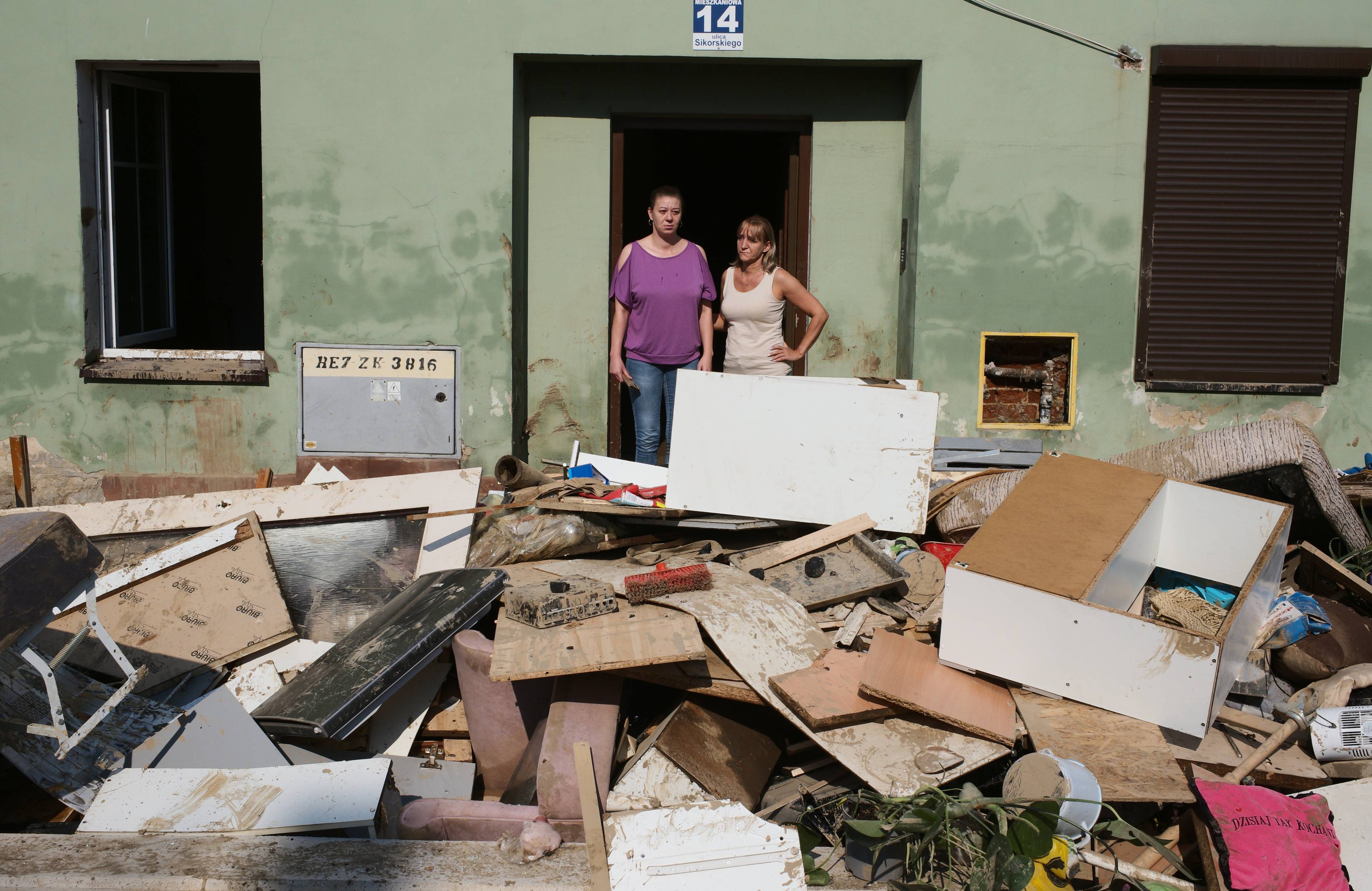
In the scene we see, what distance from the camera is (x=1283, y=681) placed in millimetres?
4277

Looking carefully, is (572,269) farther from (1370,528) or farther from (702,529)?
(1370,528)

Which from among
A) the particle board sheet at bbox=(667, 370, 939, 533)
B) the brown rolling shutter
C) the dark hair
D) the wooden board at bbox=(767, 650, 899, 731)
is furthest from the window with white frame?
the brown rolling shutter

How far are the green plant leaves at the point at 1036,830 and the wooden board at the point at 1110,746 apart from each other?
30 cm

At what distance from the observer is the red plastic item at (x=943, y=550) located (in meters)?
4.97

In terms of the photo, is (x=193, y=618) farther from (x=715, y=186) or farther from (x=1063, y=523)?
(x=715, y=186)

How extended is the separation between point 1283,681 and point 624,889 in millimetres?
3053

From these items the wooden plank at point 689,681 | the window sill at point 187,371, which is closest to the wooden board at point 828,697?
the wooden plank at point 689,681

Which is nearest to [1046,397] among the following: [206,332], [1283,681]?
[1283,681]

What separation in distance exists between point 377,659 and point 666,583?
1.19 m

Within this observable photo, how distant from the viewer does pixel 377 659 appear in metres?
3.83

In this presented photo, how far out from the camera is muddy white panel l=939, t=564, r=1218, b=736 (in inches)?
136

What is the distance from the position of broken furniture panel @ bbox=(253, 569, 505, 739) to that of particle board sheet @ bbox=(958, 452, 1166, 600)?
200 centimetres

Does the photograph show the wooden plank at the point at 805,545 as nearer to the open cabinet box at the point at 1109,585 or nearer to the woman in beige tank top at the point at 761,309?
the open cabinet box at the point at 1109,585

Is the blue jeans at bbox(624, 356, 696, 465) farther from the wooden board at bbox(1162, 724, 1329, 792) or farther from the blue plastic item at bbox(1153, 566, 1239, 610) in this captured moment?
the wooden board at bbox(1162, 724, 1329, 792)
